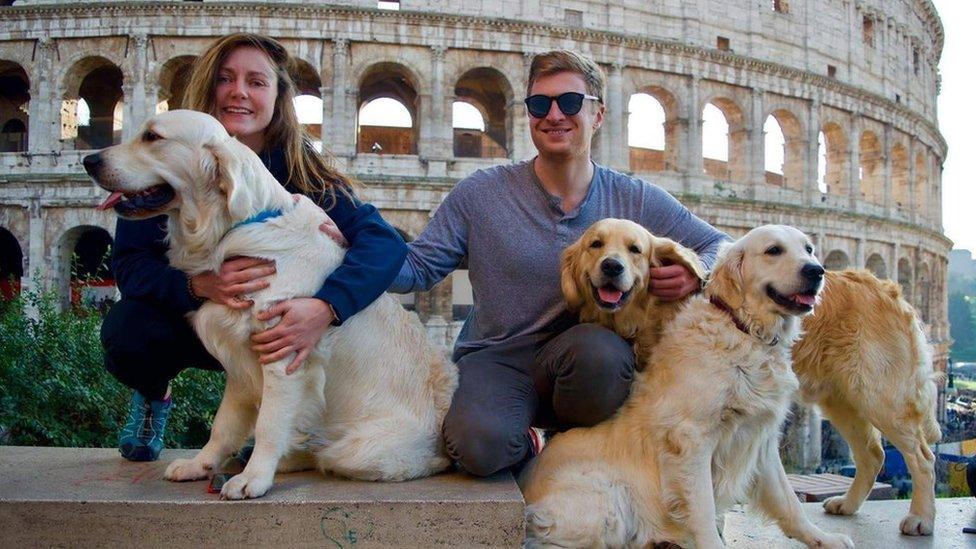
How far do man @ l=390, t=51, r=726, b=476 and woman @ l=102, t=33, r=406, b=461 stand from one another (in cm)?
44

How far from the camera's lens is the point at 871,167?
82.6ft

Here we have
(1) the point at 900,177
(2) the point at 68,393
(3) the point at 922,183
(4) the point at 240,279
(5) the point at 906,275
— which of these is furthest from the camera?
(3) the point at 922,183

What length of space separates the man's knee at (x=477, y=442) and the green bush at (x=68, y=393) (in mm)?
4722

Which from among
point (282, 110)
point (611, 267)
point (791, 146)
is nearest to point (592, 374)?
point (611, 267)

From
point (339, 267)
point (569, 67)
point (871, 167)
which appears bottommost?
point (339, 267)

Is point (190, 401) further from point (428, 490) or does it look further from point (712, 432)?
point (712, 432)

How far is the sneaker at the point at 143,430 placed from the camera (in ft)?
11.6

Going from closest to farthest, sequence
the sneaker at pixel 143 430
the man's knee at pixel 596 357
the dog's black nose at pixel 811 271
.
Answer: the dog's black nose at pixel 811 271 → the man's knee at pixel 596 357 → the sneaker at pixel 143 430

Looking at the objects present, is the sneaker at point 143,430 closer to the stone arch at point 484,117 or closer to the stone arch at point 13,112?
the stone arch at point 484,117

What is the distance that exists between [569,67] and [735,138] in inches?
783

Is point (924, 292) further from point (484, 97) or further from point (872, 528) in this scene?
point (872, 528)

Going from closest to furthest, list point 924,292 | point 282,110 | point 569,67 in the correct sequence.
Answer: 1. point 282,110
2. point 569,67
3. point 924,292

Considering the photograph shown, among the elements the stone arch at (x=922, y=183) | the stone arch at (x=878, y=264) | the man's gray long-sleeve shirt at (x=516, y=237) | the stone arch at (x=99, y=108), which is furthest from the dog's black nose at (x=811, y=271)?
the stone arch at (x=922, y=183)

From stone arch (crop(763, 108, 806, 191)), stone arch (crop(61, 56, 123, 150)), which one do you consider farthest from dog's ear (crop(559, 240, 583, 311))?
stone arch (crop(763, 108, 806, 191))
